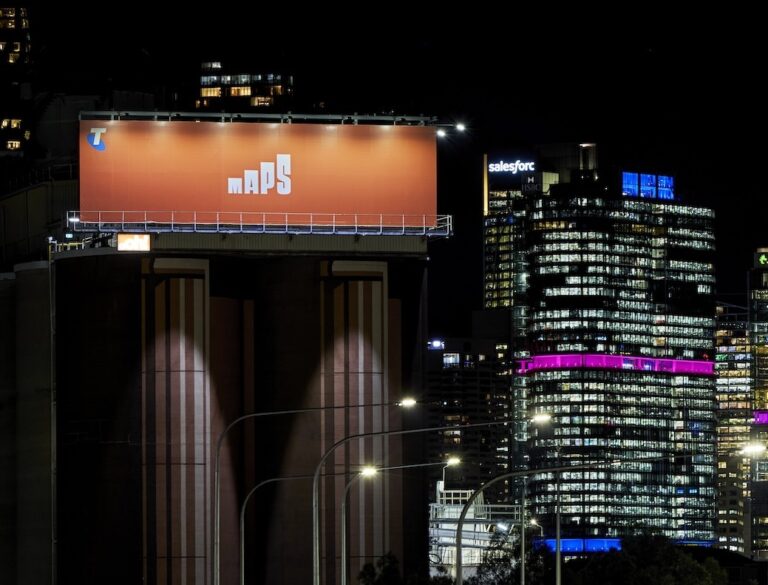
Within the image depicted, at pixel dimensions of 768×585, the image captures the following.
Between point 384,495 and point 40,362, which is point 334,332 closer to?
point 384,495

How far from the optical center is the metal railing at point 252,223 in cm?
13250

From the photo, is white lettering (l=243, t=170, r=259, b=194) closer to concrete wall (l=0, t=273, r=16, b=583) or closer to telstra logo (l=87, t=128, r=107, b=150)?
telstra logo (l=87, t=128, r=107, b=150)

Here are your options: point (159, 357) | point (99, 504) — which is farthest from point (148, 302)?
point (99, 504)

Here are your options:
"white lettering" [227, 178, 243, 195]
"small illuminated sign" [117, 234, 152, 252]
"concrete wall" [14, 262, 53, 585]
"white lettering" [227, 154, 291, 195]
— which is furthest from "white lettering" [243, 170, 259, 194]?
"concrete wall" [14, 262, 53, 585]

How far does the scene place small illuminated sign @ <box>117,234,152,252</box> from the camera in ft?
427

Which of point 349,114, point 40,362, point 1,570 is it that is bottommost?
point 1,570

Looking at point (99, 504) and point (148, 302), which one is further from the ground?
point (148, 302)

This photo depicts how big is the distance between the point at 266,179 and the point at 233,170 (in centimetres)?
195

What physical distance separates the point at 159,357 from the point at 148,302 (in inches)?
120

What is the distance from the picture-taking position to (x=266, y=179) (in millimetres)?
134625

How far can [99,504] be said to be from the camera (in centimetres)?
12888

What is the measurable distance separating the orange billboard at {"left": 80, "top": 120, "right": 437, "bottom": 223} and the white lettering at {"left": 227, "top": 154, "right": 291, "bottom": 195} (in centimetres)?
6

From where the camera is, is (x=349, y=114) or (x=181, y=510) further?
(x=349, y=114)

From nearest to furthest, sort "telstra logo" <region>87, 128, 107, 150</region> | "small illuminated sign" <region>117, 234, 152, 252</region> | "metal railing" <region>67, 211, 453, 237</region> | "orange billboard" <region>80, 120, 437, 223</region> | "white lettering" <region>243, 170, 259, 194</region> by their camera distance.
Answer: "small illuminated sign" <region>117, 234, 152, 252</region> → "metal railing" <region>67, 211, 453, 237</region> → "orange billboard" <region>80, 120, 437, 223</region> → "white lettering" <region>243, 170, 259, 194</region> → "telstra logo" <region>87, 128, 107, 150</region>
